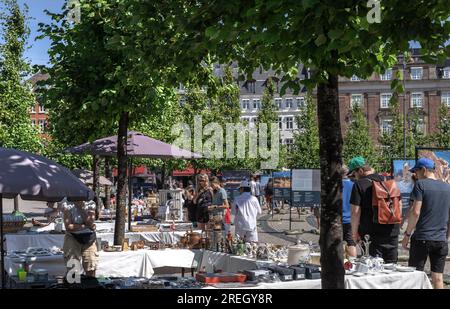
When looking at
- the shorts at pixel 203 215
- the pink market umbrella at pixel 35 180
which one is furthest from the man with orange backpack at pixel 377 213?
the shorts at pixel 203 215

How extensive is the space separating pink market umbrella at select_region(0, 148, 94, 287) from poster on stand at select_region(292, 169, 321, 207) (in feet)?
46.5

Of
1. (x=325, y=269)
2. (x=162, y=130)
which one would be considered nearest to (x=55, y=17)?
(x=325, y=269)

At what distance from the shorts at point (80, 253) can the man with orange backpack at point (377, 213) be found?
145 inches

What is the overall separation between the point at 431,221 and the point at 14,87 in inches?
952

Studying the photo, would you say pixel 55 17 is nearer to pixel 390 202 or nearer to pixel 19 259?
pixel 19 259

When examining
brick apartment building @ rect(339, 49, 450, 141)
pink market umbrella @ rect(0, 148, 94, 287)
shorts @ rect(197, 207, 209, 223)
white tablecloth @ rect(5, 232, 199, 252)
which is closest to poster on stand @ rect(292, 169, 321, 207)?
shorts @ rect(197, 207, 209, 223)

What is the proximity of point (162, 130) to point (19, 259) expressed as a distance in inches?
1271

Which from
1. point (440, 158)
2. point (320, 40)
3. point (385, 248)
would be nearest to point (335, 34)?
point (320, 40)

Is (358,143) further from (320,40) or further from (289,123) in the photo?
(320,40)

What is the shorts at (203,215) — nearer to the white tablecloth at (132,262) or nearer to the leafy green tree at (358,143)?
the white tablecloth at (132,262)

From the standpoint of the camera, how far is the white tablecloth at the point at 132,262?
938 cm

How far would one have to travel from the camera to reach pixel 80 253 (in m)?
8.86
